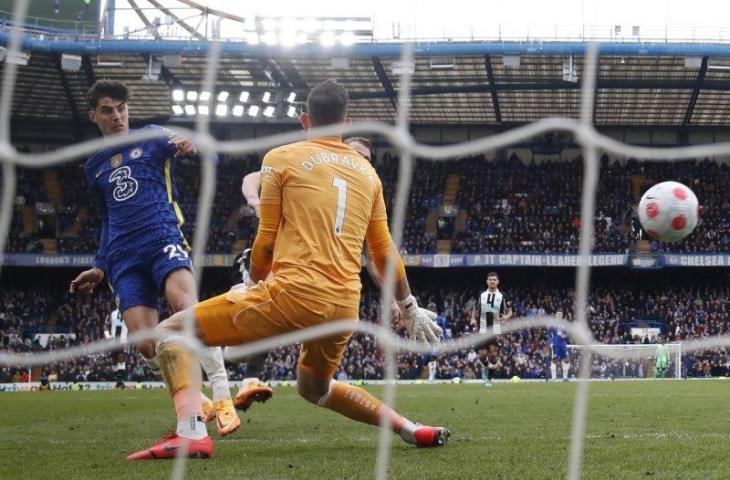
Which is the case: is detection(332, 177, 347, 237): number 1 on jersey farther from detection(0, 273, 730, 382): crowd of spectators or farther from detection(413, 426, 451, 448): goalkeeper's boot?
detection(0, 273, 730, 382): crowd of spectators

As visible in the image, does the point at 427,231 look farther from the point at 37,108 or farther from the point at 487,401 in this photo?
the point at 487,401

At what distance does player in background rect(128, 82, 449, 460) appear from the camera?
168 inches

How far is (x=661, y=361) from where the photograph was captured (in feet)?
76.2

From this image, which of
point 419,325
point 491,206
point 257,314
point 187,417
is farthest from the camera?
point 491,206

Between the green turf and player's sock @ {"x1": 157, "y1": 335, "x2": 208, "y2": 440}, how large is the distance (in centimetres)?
21

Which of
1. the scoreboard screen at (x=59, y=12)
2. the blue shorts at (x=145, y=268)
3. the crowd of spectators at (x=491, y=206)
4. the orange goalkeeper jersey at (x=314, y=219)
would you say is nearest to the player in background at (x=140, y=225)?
the blue shorts at (x=145, y=268)

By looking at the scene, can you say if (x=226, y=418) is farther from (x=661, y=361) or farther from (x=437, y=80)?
(x=437, y=80)

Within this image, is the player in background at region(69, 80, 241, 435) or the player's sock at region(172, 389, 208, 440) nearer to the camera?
the player's sock at region(172, 389, 208, 440)

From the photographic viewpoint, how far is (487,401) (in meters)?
11.0

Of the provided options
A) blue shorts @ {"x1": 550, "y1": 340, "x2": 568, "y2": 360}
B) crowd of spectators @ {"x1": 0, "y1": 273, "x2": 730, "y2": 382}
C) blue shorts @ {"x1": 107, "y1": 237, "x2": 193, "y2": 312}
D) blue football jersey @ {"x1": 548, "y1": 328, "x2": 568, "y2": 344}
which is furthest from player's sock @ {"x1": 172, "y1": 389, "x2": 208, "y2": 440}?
blue shorts @ {"x1": 550, "y1": 340, "x2": 568, "y2": 360}

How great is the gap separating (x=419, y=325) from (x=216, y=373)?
6.07 ft

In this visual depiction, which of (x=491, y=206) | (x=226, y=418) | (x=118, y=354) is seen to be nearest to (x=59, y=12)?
(x=118, y=354)

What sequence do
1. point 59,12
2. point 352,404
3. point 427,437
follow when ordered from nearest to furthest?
point 352,404
point 427,437
point 59,12

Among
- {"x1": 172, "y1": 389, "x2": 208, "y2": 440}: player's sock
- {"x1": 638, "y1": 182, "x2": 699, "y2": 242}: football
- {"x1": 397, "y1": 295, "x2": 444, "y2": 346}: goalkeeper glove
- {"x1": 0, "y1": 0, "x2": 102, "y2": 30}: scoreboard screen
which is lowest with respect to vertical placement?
{"x1": 172, "y1": 389, "x2": 208, "y2": 440}: player's sock
